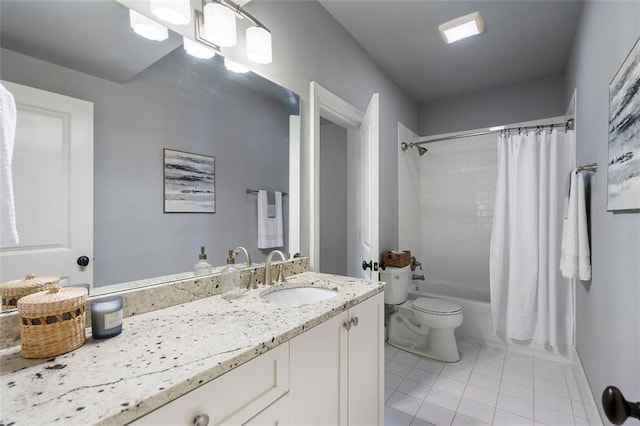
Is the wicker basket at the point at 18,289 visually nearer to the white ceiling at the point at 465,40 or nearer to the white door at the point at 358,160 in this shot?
the white door at the point at 358,160

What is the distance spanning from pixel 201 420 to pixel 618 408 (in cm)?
86

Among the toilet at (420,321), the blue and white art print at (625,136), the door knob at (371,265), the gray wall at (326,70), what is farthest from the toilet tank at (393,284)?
the blue and white art print at (625,136)

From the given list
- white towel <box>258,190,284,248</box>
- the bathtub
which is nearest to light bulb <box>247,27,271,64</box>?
white towel <box>258,190,284,248</box>

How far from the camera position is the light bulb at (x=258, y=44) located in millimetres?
1384

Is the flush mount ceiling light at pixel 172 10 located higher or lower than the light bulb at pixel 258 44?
lower

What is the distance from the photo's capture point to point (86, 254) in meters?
0.93

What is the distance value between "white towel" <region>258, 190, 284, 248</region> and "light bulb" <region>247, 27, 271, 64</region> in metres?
0.66

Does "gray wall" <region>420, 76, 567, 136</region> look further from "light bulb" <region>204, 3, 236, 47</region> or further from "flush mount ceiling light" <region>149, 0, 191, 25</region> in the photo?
"flush mount ceiling light" <region>149, 0, 191, 25</region>

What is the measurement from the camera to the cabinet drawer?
1.95 ft

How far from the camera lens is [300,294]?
1446mm

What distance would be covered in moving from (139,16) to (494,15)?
2237mm

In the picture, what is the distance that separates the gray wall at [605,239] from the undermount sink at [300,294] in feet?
3.64

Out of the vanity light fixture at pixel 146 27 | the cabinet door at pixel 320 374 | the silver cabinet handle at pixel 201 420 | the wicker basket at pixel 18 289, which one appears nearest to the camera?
the silver cabinet handle at pixel 201 420

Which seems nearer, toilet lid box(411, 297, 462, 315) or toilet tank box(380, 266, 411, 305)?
toilet lid box(411, 297, 462, 315)
